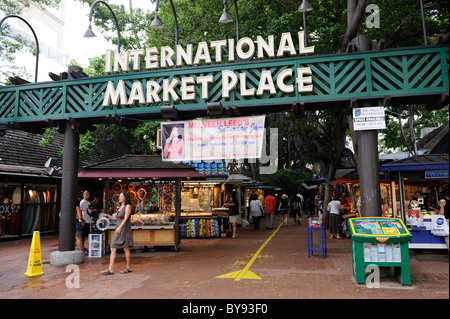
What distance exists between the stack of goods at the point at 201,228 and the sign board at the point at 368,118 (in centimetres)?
870

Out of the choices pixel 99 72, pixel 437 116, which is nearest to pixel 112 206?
pixel 99 72

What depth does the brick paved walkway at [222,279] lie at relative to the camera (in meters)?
6.08

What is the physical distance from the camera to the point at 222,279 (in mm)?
7195

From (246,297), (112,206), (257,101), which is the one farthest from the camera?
(112,206)

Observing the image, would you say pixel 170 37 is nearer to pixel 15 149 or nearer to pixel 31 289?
pixel 15 149

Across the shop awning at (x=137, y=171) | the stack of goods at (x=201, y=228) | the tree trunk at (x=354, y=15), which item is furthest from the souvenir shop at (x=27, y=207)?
the tree trunk at (x=354, y=15)

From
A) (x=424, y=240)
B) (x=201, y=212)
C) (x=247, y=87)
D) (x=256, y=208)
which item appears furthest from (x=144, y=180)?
(x=424, y=240)

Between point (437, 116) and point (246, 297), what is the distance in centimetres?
2544

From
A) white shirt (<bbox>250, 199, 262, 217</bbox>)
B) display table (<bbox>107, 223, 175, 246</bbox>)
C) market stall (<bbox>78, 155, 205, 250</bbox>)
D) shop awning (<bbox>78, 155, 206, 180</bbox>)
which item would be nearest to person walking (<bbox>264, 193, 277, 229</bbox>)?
white shirt (<bbox>250, 199, 262, 217</bbox>)

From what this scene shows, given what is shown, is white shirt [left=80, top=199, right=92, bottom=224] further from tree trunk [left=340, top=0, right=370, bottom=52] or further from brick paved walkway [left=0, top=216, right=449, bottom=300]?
tree trunk [left=340, top=0, right=370, bottom=52]

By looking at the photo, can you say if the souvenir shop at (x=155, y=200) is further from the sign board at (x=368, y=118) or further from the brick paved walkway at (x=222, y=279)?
the sign board at (x=368, y=118)

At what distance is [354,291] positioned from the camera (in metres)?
6.16

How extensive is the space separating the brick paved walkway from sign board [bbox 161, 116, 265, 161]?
9.26 feet
